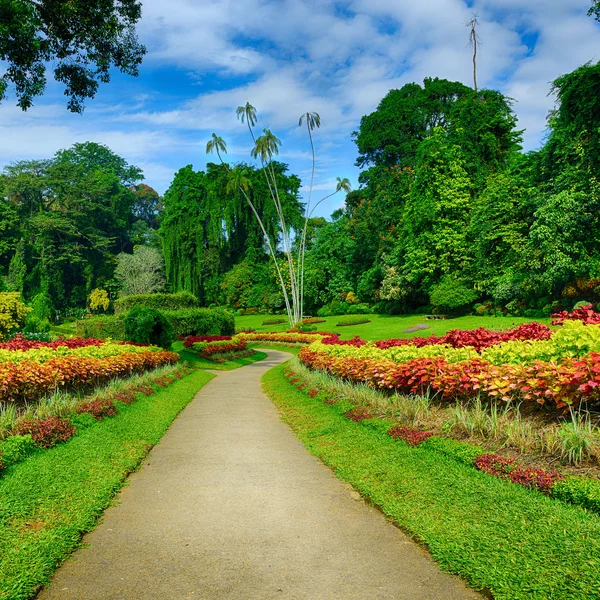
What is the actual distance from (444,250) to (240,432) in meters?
29.9

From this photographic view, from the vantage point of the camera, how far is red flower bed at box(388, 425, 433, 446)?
588 centimetres

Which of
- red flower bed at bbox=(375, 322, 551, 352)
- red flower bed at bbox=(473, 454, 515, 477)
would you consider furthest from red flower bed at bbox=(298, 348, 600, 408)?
red flower bed at bbox=(375, 322, 551, 352)

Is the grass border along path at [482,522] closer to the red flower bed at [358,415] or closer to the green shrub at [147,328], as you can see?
the red flower bed at [358,415]

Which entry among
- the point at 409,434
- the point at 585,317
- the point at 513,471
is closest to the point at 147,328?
the point at 409,434

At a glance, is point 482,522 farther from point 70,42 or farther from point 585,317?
point 70,42

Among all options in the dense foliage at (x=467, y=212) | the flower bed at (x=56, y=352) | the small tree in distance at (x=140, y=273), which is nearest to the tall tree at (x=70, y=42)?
the flower bed at (x=56, y=352)

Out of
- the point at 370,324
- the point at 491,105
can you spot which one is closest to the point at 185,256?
the point at 370,324

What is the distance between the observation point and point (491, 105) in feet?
122

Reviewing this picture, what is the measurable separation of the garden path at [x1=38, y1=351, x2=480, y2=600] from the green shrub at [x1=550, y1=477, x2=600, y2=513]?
49.7 inches

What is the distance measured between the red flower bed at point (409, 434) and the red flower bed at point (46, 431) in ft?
13.7

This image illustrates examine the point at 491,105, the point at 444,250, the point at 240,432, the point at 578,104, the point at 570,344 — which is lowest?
the point at 240,432

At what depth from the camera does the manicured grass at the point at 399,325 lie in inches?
992

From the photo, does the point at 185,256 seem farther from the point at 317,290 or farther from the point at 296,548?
the point at 296,548

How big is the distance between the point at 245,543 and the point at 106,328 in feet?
84.4
